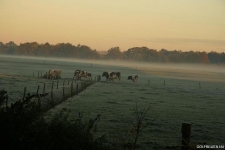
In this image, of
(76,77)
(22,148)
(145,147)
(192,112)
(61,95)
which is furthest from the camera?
(76,77)

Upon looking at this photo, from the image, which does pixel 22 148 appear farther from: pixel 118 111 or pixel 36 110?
pixel 118 111

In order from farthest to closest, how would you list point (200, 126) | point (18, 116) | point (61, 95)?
1. point (61, 95)
2. point (200, 126)
3. point (18, 116)

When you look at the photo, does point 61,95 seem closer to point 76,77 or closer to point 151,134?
point 151,134

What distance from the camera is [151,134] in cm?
1355

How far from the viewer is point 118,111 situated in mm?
19312

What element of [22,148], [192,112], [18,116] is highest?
[18,116]

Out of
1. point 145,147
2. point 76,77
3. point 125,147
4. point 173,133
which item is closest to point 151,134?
point 173,133

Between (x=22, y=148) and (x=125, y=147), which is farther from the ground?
(x=22, y=148)

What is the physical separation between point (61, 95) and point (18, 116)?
15.3m

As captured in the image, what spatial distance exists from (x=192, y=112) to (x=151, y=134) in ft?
26.8

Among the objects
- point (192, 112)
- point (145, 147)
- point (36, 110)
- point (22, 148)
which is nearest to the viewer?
point (22, 148)

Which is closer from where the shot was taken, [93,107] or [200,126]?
[200,126]

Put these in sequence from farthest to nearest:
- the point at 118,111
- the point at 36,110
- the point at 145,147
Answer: the point at 118,111 → the point at 145,147 → the point at 36,110

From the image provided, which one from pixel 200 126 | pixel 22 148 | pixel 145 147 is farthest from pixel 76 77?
pixel 22 148
